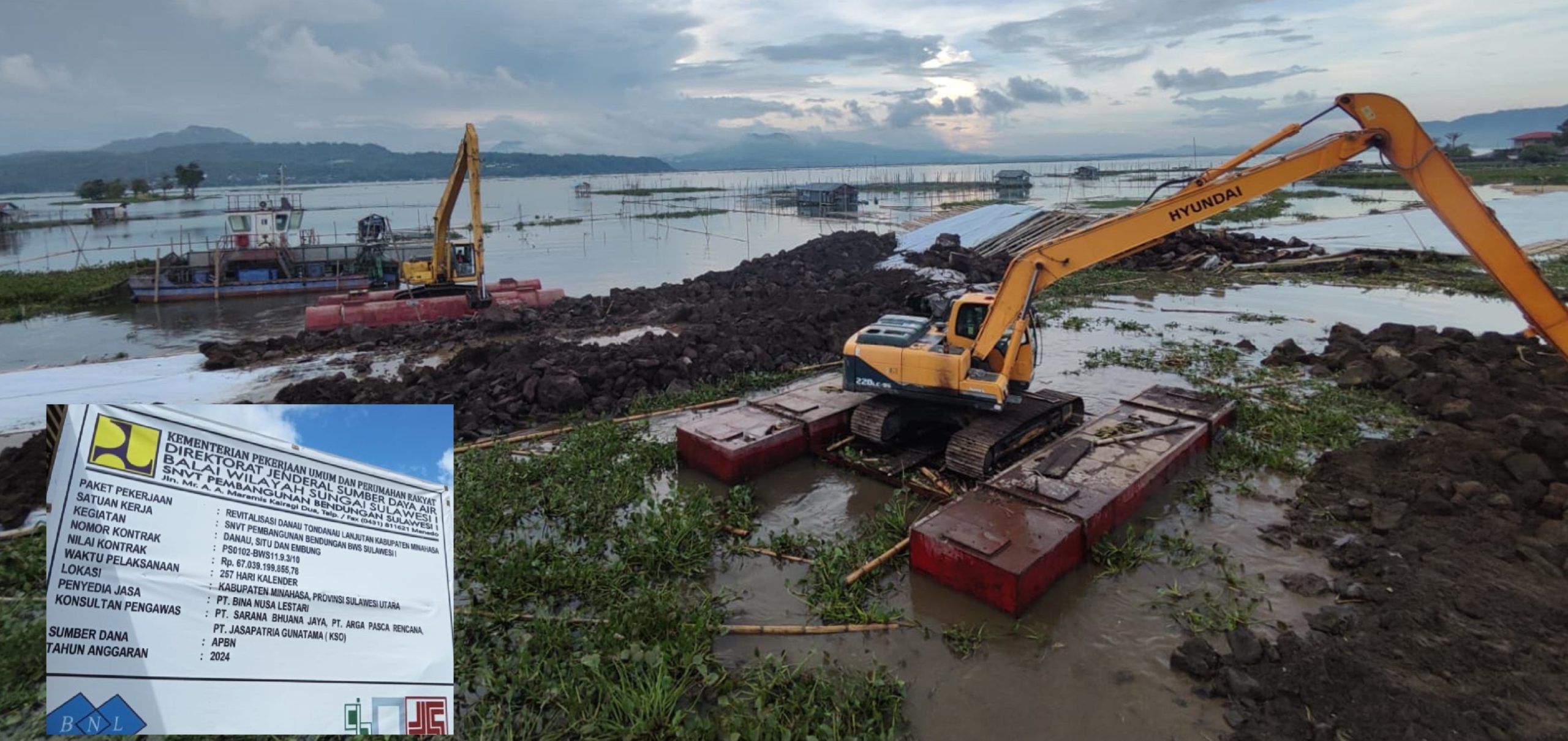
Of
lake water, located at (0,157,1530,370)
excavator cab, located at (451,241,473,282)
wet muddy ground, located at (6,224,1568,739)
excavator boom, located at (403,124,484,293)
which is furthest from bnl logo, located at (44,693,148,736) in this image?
lake water, located at (0,157,1530,370)

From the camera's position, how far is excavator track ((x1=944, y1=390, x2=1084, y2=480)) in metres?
8.84

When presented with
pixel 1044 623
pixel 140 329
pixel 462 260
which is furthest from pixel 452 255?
pixel 1044 623

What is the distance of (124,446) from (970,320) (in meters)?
8.54

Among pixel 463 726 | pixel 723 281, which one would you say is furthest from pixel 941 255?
pixel 463 726

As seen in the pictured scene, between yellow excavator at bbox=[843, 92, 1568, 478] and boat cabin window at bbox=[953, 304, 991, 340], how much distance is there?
0.01 meters

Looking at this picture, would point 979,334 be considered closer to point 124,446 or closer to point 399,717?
point 399,717

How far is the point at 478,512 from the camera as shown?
828 centimetres

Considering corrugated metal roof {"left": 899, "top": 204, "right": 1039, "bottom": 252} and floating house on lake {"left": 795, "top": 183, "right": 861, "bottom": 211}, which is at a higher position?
floating house on lake {"left": 795, "top": 183, "right": 861, "bottom": 211}

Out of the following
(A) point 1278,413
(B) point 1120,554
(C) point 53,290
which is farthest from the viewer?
(C) point 53,290

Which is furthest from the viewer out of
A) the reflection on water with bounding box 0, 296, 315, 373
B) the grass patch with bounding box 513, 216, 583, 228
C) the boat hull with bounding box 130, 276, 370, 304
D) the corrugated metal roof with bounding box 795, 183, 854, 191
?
Result: the corrugated metal roof with bounding box 795, 183, 854, 191

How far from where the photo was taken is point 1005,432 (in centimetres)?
903

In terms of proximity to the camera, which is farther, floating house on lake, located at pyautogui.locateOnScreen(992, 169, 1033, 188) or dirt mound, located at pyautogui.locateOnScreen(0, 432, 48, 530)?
floating house on lake, located at pyautogui.locateOnScreen(992, 169, 1033, 188)

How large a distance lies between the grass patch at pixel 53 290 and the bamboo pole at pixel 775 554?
95.2 feet

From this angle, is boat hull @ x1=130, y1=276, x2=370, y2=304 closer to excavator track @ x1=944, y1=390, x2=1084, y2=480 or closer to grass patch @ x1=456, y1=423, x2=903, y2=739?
grass patch @ x1=456, y1=423, x2=903, y2=739
